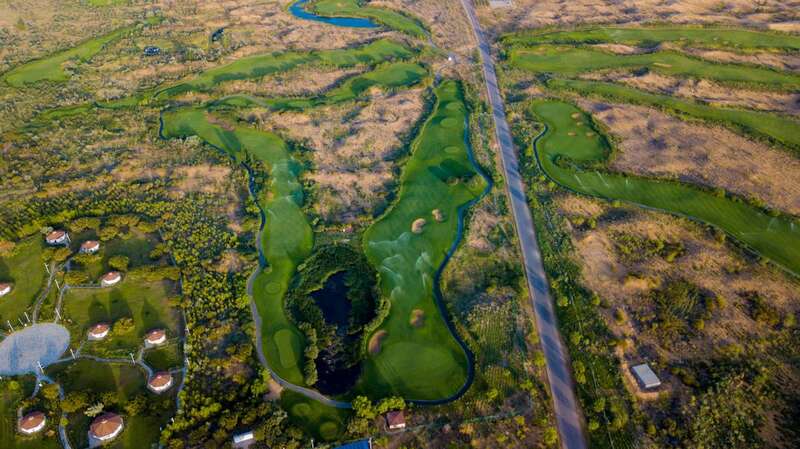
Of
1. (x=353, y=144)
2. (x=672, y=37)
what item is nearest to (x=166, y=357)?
(x=353, y=144)

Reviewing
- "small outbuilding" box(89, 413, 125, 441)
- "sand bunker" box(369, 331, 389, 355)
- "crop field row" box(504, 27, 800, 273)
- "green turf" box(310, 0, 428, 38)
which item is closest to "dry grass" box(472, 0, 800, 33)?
Result: "crop field row" box(504, 27, 800, 273)

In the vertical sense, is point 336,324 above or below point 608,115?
below

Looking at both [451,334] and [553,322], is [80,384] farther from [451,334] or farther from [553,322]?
[553,322]

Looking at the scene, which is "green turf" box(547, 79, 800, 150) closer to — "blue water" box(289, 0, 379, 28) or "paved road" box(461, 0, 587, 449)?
"paved road" box(461, 0, 587, 449)

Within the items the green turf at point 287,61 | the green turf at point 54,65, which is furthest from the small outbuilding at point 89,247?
the green turf at point 54,65

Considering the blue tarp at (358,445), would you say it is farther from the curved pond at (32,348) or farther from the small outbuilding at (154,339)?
the curved pond at (32,348)

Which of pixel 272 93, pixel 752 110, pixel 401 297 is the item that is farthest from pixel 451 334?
pixel 752 110

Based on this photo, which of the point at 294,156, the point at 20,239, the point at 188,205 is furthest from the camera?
the point at 294,156
